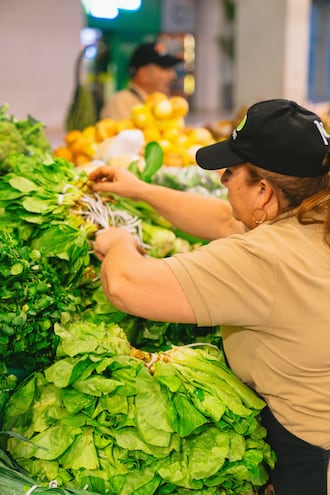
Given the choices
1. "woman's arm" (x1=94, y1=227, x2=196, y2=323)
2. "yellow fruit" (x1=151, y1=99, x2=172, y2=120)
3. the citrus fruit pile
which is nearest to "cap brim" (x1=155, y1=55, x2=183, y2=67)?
the citrus fruit pile

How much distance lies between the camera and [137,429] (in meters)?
2.00

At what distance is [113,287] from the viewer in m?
2.00

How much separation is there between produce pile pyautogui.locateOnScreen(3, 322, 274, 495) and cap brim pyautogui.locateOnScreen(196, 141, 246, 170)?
2.16 ft

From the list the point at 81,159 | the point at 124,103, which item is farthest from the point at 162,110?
the point at 124,103

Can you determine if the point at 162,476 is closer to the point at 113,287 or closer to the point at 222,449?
the point at 222,449

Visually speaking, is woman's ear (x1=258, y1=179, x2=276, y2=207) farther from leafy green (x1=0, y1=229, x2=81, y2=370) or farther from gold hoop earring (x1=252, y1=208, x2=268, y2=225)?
leafy green (x1=0, y1=229, x2=81, y2=370)

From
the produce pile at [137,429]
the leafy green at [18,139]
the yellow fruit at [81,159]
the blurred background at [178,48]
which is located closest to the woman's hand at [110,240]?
the produce pile at [137,429]

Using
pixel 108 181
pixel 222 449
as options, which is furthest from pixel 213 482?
pixel 108 181

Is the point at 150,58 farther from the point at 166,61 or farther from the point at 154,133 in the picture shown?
the point at 154,133

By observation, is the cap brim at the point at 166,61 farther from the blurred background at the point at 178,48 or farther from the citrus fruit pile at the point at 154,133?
the blurred background at the point at 178,48

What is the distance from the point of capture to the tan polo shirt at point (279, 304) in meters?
1.87

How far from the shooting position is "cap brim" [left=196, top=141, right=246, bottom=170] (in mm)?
2070

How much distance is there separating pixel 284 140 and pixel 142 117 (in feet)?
10.5

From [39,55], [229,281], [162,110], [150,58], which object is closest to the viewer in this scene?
[229,281]
